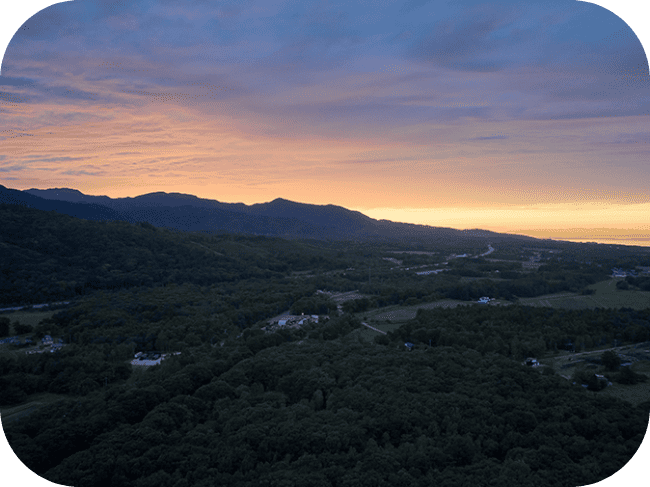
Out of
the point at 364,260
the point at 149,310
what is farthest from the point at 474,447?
the point at 364,260

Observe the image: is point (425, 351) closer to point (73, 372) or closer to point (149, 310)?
point (73, 372)

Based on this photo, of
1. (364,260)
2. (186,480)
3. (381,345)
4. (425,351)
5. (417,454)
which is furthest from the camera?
(364,260)

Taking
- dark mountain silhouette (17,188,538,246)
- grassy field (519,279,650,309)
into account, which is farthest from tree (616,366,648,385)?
dark mountain silhouette (17,188,538,246)

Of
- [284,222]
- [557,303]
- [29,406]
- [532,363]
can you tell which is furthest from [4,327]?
[284,222]

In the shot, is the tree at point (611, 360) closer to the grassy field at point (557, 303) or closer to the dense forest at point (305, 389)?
the dense forest at point (305, 389)

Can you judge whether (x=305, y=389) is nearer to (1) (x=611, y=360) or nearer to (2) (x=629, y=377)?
(2) (x=629, y=377)

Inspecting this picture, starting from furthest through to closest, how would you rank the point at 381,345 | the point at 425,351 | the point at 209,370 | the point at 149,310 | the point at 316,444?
the point at 149,310
the point at 381,345
the point at 425,351
the point at 209,370
the point at 316,444

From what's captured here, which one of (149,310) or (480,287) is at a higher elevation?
(480,287)
